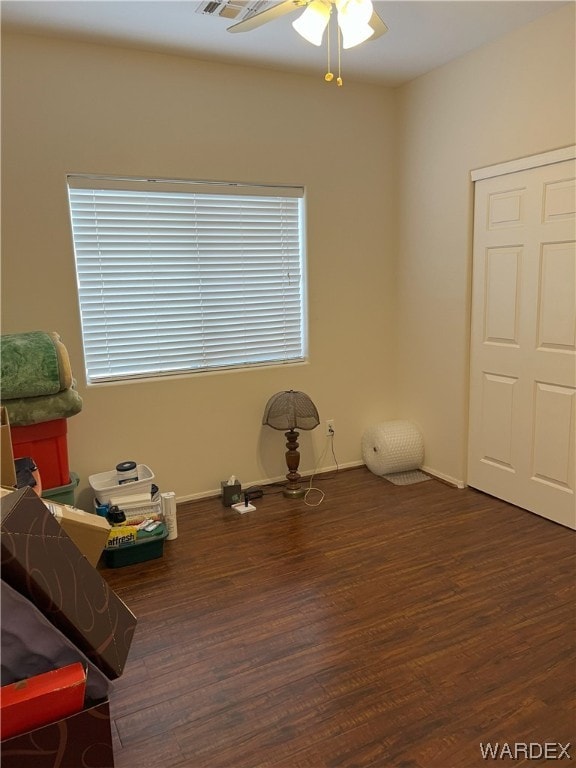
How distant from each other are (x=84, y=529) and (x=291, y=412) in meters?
1.93

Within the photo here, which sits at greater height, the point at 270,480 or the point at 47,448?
the point at 47,448

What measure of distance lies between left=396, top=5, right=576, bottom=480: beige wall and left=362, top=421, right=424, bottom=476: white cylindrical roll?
9 cm

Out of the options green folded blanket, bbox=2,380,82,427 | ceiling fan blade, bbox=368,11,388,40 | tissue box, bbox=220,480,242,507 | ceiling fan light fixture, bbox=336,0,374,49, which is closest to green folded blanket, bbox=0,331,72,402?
green folded blanket, bbox=2,380,82,427

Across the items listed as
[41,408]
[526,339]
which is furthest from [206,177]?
[526,339]

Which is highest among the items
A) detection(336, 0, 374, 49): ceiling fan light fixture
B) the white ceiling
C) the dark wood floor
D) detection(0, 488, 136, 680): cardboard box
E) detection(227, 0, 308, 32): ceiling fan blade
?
the white ceiling

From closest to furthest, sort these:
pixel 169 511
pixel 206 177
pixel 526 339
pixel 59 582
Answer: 1. pixel 59 582
2. pixel 169 511
3. pixel 526 339
4. pixel 206 177

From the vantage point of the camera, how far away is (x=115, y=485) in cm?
318

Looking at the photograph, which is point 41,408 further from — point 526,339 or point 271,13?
point 526,339

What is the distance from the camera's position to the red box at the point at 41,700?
1.05 metres

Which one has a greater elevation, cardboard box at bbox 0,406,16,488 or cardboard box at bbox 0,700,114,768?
cardboard box at bbox 0,406,16,488

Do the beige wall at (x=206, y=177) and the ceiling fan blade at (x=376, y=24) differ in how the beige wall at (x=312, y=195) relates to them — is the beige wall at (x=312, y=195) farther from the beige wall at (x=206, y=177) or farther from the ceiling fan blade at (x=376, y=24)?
the ceiling fan blade at (x=376, y=24)

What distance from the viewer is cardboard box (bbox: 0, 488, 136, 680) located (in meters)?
1.13

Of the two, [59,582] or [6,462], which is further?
[6,462]

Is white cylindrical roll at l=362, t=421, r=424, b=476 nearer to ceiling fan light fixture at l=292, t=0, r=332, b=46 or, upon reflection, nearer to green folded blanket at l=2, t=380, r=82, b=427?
green folded blanket at l=2, t=380, r=82, b=427
